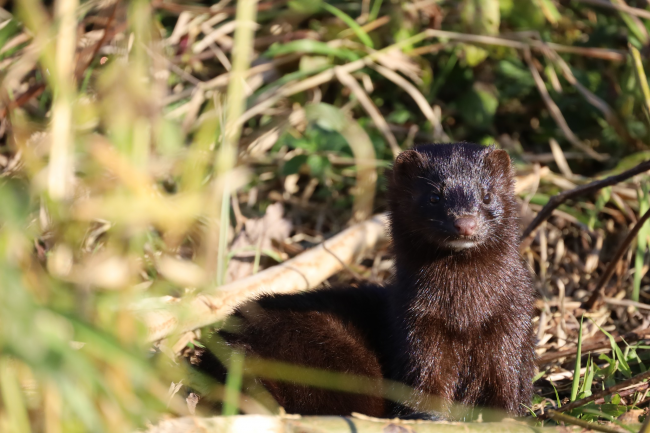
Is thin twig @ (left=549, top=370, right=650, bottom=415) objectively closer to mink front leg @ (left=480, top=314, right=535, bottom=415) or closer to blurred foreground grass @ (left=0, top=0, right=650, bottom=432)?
blurred foreground grass @ (left=0, top=0, right=650, bottom=432)

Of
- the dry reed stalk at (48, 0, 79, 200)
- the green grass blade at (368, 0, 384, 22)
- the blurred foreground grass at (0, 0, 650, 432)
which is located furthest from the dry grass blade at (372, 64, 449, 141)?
the dry reed stalk at (48, 0, 79, 200)

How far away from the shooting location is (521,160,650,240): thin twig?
11.2 feet

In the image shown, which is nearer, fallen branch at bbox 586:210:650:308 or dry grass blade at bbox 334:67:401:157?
fallen branch at bbox 586:210:650:308

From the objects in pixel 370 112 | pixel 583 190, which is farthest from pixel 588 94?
pixel 583 190

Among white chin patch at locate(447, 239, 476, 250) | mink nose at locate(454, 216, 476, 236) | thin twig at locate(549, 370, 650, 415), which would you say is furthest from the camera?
white chin patch at locate(447, 239, 476, 250)

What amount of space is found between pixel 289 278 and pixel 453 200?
129 centimetres

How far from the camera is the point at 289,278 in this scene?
158 inches

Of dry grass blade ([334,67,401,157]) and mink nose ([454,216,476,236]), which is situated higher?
mink nose ([454,216,476,236])

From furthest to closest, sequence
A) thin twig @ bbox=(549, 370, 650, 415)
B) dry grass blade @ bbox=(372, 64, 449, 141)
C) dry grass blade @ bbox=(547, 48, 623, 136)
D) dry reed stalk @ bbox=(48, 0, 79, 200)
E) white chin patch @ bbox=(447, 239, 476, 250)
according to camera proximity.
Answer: dry grass blade @ bbox=(372, 64, 449, 141) < dry grass blade @ bbox=(547, 48, 623, 136) < white chin patch @ bbox=(447, 239, 476, 250) < thin twig @ bbox=(549, 370, 650, 415) < dry reed stalk @ bbox=(48, 0, 79, 200)

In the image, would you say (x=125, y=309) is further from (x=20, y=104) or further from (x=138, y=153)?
(x=20, y=104)

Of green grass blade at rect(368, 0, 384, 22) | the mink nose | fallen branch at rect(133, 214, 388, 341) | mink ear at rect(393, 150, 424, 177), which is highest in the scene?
green grass blade at rect(368, 0, 384, 22)

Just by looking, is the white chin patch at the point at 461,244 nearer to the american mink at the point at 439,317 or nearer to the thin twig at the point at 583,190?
the american mink at the point at 439,317

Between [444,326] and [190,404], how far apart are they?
118 centimetres

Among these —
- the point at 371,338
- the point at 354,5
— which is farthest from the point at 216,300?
Answer: the point at 354,5
